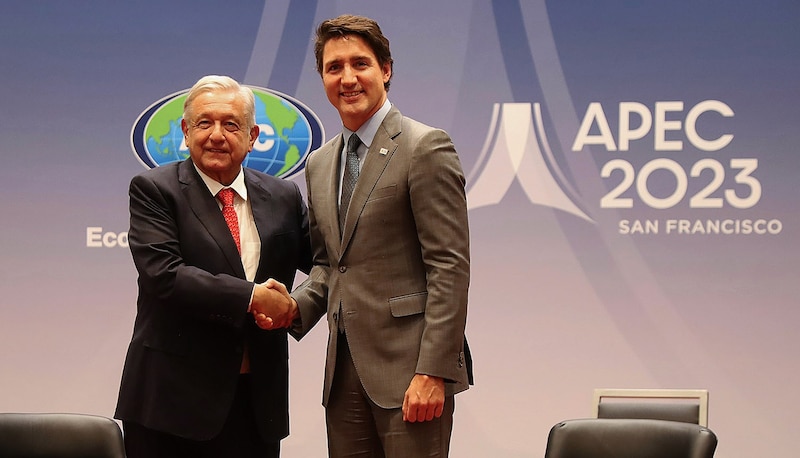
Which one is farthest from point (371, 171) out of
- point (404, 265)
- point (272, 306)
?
point (272, 306)

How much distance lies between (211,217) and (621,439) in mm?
1511

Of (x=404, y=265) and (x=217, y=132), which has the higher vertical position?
(x=217, y=132)

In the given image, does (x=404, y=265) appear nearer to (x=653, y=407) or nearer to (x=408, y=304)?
(x=408, y=304)

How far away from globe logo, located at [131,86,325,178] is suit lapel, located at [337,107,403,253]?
218 cm

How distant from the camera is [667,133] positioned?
454cm

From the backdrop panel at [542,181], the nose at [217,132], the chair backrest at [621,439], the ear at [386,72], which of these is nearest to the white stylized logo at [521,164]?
the backdrop panel at [542,181]

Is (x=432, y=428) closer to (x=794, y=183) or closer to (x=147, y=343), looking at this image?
(x=147, y=343)

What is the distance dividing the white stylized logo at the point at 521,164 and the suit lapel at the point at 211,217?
215 centimetres

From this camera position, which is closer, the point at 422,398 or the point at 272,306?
the point at 422,398

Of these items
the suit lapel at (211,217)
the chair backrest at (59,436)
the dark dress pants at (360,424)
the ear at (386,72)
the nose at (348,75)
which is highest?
the ear at (386,72)

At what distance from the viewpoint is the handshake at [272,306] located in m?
2.57

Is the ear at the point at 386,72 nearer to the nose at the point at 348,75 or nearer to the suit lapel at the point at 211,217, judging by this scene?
the nose at the point at 348,75

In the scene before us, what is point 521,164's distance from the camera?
15.1 ft

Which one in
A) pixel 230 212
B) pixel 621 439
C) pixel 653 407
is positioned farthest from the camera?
pixel 653 407
